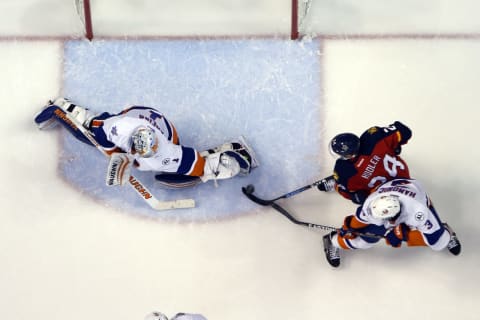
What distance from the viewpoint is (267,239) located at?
4.54 metres

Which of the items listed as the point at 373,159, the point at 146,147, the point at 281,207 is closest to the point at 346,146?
the point at 373,159

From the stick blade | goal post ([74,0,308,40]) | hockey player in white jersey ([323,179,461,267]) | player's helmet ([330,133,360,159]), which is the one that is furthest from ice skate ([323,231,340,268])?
goal post ([74,0,308,40])

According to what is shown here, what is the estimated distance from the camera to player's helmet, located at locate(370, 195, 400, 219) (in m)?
3.64

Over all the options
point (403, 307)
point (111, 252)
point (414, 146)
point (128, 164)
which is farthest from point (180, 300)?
point (414, 146)

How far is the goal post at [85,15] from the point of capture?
477cm

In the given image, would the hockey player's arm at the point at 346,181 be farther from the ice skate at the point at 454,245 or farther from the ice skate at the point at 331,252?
the ice skate at the point at 454,245

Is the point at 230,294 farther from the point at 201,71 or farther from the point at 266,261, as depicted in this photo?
the point at 201,71

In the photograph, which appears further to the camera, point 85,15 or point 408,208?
point 85,15

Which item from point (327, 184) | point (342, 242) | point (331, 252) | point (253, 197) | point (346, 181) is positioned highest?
point (346, 181)

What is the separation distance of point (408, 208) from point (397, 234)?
0.26 meters

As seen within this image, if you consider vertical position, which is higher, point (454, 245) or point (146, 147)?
point (146, 147)

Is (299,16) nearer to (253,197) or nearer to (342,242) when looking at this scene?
(253,197)

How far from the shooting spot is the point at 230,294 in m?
4.47

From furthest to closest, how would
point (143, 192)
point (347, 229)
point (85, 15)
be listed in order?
point (85, 15)
point (143, 192)
point (347, 229)
